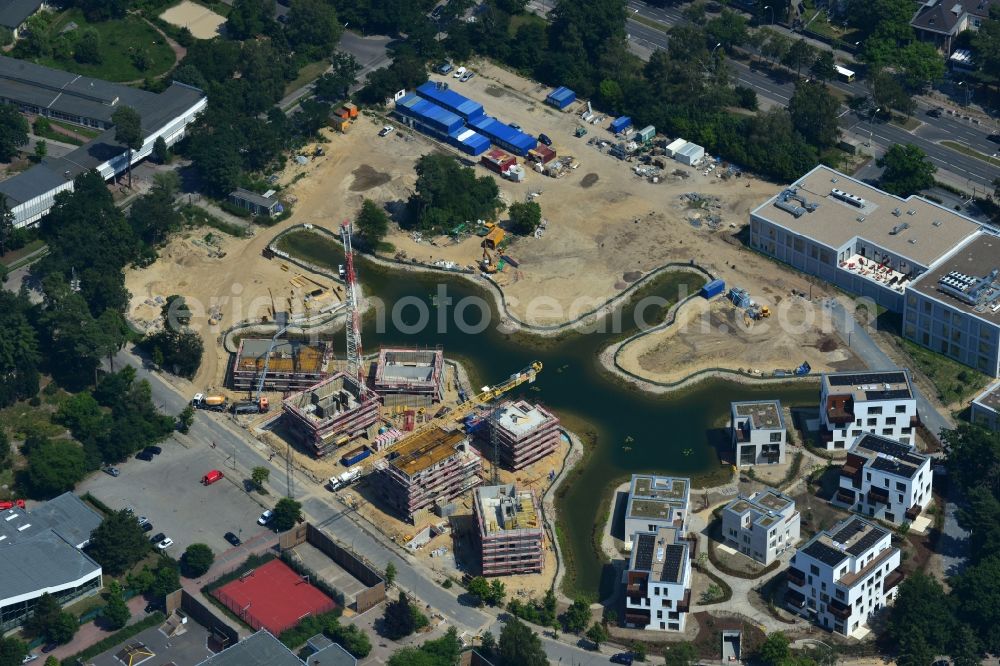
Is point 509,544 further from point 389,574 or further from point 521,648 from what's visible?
point 521,648

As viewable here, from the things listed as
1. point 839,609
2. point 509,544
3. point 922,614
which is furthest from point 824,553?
point 509,544

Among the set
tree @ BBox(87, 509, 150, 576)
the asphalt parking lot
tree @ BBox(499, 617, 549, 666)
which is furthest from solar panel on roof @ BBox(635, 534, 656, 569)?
tree @ BBox(87, 509, 150, 576)

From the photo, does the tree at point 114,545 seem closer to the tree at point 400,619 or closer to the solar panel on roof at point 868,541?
the tree at point 400,619

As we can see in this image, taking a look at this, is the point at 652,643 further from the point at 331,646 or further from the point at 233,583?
the point at 233,583

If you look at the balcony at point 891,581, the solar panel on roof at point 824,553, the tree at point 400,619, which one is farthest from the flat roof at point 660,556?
the tree at point 400,619

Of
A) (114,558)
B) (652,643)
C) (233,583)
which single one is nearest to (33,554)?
(114,558)

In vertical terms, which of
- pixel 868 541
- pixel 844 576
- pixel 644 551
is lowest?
pixel 844 576
